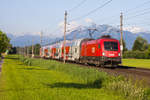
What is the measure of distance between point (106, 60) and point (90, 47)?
17.8 ft

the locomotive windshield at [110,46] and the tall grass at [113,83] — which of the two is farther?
the locomotive windshield at [110,46]

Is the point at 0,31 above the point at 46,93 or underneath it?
above

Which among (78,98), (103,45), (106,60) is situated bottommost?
(78,98)

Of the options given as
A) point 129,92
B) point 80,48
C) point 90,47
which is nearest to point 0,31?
point 80,48

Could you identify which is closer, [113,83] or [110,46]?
[113,83]

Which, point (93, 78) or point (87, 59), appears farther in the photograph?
point (87, 59)

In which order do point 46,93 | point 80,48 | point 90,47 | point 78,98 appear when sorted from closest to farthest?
point 78,98
point 46,93
point 90,47
point 80,48

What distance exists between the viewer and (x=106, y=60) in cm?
2784

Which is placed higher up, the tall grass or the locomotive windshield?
the locomotive windshield

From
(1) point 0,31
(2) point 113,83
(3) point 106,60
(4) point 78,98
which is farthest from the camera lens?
(1) point 0,31

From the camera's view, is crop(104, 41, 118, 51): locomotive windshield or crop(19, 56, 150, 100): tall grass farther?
crop(104, 41, 118, 51): locomotive windshield

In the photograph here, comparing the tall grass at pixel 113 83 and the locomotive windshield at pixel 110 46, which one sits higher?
the locomotive windshield at pixel 110 46

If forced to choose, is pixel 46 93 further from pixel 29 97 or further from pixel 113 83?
pixel 113 83

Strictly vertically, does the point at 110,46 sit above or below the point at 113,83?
above
